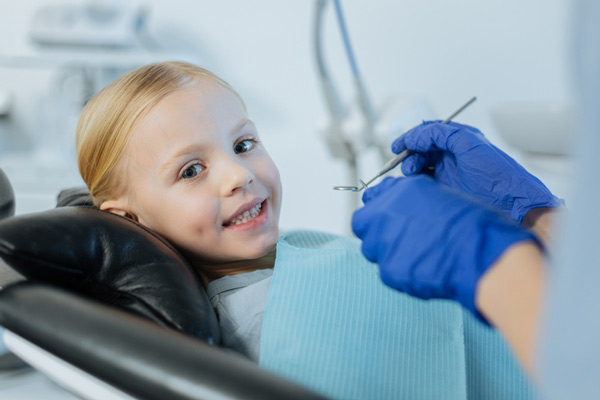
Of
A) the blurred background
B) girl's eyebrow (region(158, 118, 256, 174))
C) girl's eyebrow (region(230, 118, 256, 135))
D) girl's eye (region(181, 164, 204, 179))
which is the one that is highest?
girl's eyebrow (region(230, 118, 256, 135))

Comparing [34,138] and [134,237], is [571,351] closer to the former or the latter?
[134,237]

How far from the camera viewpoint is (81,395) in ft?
1.99

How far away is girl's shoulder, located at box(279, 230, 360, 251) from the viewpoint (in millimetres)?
1003

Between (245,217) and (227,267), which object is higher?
(245,217)

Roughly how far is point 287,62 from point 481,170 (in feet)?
6.63

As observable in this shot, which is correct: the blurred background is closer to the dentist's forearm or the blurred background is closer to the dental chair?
the dental chair

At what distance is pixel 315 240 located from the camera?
1.05 m

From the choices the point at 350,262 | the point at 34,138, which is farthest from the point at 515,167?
the point at 34,138

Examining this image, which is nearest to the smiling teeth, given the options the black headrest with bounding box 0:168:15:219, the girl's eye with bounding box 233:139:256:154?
the girl's eye with bounding box 233:139:256:154

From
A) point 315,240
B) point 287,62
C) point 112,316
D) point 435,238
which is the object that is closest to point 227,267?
point 315,240

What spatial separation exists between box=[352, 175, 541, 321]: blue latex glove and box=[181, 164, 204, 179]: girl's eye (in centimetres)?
41

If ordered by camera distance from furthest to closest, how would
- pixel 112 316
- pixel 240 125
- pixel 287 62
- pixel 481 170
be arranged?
pixel 287 62 < pixel 240 125 < pixel 481 170 < pixel 112 316

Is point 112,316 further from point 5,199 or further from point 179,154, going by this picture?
point 5,199

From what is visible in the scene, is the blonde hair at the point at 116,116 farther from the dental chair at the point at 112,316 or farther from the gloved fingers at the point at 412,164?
the gloved fingers at the point at 412,164
